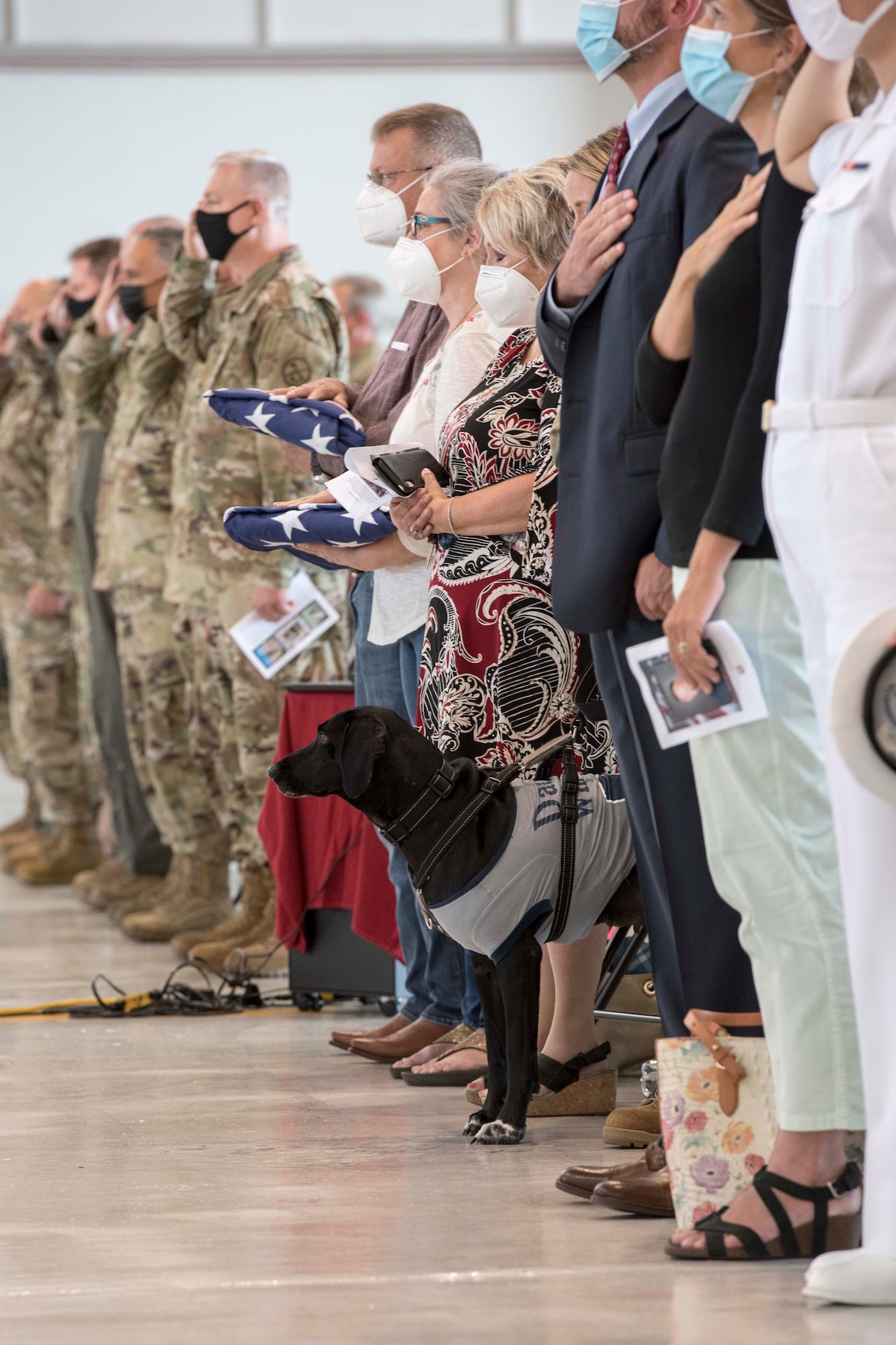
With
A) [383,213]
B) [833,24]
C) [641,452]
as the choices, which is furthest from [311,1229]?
[383,213]

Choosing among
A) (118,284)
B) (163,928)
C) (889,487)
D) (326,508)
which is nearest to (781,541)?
(889,487)

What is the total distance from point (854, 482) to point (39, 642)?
6886 millimetres

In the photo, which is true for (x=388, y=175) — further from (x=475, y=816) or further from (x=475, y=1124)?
(x=475, y=1124)

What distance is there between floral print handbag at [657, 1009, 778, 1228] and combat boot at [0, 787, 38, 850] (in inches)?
297

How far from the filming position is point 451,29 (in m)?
11.0

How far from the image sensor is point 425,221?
3.86 meters

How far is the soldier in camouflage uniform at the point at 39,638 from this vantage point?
836 centimetres

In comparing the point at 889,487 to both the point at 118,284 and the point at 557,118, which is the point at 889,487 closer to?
the point at 118,284

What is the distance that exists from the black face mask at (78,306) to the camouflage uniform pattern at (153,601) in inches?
43.9

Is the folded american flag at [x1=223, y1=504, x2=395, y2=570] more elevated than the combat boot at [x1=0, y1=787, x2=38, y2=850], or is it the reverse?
the folded american flag at [x1=223, y1=504, x2=395, y2=570]

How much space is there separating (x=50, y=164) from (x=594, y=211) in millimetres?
9247

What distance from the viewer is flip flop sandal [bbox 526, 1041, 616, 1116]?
338 centimetres

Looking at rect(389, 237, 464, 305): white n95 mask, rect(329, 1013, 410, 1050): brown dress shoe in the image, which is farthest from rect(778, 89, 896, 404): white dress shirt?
rect(329, 1013, 410, 1050): brown dress shoe

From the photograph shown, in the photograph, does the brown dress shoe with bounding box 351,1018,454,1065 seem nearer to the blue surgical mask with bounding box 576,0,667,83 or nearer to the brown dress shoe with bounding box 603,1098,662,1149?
the brown dress shoe with bounding box 603,1098,662,1149
